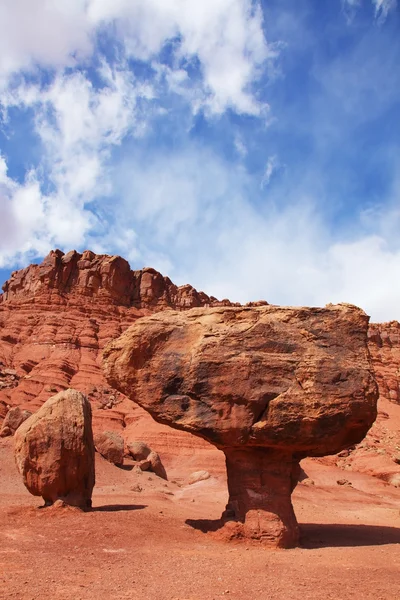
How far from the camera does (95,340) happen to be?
2287 inches

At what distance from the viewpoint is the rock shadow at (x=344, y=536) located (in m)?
11.1

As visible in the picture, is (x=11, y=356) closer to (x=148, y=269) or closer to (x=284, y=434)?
(x=148, y=269)

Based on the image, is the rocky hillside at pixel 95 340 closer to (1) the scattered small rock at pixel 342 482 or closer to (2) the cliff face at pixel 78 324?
(2) the cliff face at pixel 78 324

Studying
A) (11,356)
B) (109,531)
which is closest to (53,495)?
(109,531)

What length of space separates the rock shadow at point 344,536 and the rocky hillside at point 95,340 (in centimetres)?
1997

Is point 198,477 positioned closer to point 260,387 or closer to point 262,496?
point 262,496

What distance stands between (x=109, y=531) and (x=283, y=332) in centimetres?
580

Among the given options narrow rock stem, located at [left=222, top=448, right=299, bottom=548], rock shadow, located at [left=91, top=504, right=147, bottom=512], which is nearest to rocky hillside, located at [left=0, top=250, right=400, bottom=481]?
rock shadow, located at [left=91, top=504, right=147, bottom=512]

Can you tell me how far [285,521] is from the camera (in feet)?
34.4

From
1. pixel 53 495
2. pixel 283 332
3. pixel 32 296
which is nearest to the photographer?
pixel 283 332

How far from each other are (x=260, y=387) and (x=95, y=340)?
49.8 meters

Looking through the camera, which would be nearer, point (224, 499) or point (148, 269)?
point (224, 499)

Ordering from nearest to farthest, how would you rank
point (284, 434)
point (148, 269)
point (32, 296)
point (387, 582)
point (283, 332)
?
1. point (387, 582)
2. point (284, 434)
3. point (283, 332)
4. point (32, 296)
5. point (148, 269)

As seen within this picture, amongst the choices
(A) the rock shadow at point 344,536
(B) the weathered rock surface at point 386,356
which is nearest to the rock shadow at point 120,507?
(A) the rock shadow at point 344,536
